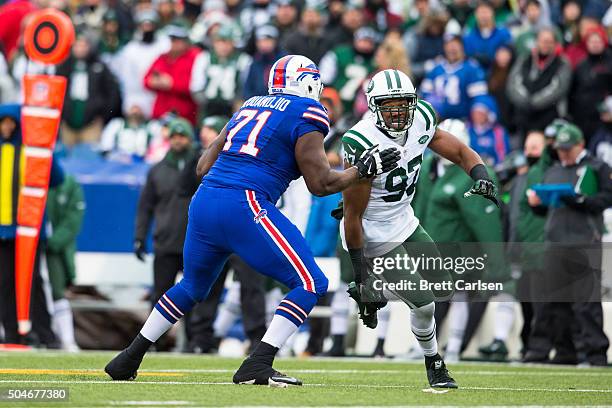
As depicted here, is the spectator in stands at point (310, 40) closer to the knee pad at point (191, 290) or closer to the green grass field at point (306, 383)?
the green grass field at point (306, 383)

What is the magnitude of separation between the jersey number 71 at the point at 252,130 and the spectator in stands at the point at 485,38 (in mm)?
7849

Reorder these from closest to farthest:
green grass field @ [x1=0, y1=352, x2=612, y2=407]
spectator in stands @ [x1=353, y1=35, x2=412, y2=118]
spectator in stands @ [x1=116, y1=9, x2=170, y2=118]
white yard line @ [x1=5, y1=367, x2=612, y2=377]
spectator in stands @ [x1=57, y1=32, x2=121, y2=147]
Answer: green grass field @ [x1=0, y1=352, x2=612, y2=407] → white yard line @ [x1=5, y1=367, x2=612, y2=377] → spectator in stands @ [x1=353, y1=35, x2=412, y2=118] → spectator in stands @ [x1=57, y1=32, x2=121, y2=147] → spectator in stands @ [x1=116, y1=9, x2=170, y2=118]

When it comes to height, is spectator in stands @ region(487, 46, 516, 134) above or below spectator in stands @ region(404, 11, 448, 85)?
below

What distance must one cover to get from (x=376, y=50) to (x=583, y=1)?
249 cm

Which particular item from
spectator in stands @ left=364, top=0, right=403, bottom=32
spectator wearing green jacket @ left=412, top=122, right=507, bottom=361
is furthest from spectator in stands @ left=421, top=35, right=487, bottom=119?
spectator wearing green jacket @ left=412, top=122, right=507, bottom=361

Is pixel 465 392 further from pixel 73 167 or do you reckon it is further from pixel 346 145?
pixel 73 167

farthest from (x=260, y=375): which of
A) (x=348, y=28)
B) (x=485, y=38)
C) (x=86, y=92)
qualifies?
(x=86, y=92)

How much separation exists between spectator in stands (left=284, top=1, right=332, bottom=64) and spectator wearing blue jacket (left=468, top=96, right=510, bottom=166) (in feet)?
7.79

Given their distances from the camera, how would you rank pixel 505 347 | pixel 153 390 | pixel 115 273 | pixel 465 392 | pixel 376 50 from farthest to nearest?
pixel 376 50 → pixel 115 273 → pixel 505 347 → pixel 465 392 → pixel 153 390

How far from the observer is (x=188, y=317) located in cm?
1257

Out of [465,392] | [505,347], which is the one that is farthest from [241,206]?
[505,347]

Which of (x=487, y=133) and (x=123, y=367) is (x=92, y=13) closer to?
(x=487, y=133)

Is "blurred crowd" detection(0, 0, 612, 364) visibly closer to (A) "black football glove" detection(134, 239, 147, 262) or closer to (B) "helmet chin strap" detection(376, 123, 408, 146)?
(A) "black football glove" detection(134, 239, 147, 262)

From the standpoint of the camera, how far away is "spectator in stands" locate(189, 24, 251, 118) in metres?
15.2
